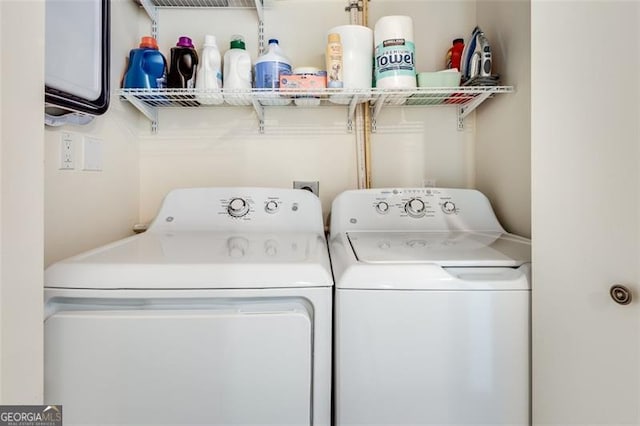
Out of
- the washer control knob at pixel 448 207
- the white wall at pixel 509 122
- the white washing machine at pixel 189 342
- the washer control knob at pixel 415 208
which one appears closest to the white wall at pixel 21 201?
the white washing machine at pixel 189 342

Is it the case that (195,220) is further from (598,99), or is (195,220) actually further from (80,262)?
(598,99)

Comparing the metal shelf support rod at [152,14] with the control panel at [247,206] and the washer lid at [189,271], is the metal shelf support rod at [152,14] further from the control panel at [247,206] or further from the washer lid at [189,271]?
the washer lid at [189,271]

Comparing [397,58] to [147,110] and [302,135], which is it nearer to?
[302,135]

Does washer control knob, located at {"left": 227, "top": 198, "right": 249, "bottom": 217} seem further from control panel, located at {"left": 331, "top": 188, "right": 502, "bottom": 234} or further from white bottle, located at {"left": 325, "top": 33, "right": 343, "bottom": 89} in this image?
white bottle, located at {"left": 325, "top": 33, "right": 343, "bottom": 89}

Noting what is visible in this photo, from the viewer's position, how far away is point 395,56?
123cm

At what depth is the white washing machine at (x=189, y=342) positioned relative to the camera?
71 cm

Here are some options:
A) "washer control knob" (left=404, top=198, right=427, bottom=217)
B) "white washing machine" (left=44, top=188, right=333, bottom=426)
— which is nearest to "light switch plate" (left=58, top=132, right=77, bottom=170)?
"white washing machine" (left=44, top=188, right=333, bottom=426)

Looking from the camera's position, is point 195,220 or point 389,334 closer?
point 389,334

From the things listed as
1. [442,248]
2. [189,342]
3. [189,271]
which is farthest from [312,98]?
[189,342]

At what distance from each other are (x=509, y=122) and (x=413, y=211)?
50 centimetres

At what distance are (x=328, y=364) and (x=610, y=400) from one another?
532 mm

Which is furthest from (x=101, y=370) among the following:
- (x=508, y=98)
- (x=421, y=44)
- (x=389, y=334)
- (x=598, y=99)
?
(x=421, y=44)

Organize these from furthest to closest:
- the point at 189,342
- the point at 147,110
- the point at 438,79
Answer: the point at 147,110 < the point at 438,79 < the point at 189,342

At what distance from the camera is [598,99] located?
0.62m
